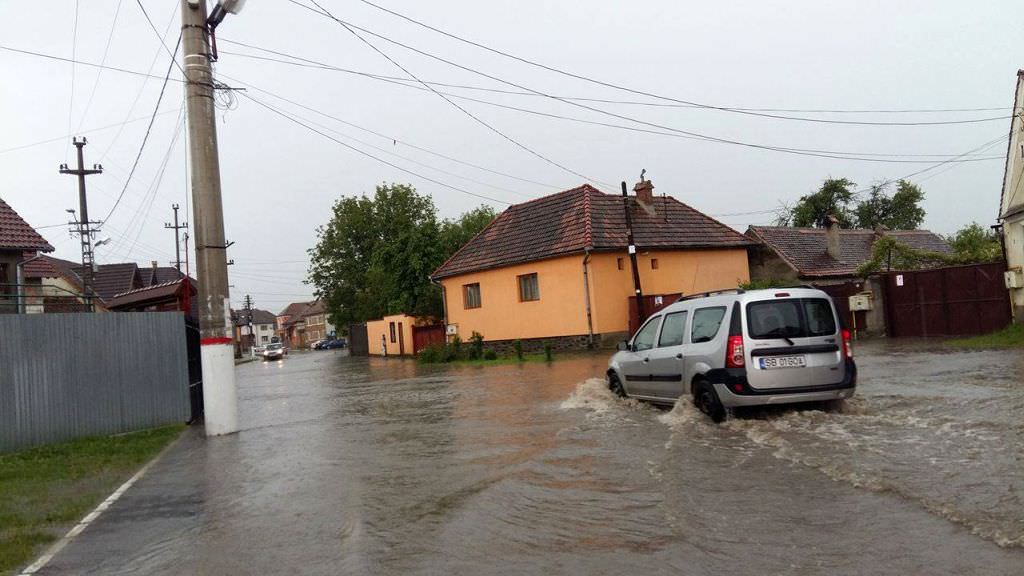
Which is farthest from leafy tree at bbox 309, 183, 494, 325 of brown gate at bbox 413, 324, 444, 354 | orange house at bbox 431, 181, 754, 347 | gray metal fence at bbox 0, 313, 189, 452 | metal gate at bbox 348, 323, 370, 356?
gray metal fence at bbox 0, 313, 189, 452

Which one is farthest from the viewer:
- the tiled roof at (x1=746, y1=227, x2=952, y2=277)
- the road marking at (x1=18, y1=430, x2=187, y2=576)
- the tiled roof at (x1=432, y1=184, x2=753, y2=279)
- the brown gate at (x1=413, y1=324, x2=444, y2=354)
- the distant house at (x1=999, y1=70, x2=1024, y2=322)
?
the brown gate at (x1=413, y1=324, x2=444, y2=354)

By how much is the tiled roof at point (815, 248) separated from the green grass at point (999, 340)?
53.1 ft

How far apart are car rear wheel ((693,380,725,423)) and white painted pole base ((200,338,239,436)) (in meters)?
6.78

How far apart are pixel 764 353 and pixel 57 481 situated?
26.8 ft

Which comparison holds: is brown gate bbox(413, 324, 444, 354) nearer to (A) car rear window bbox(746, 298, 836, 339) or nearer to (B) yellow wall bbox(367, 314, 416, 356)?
(B) yellow wall bbox(367, 314, 416, 356)

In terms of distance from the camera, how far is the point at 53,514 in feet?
23.3

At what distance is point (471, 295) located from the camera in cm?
3378

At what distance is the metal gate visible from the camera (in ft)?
185

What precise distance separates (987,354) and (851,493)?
40.2 feet

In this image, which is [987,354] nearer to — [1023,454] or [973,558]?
[1023,454]

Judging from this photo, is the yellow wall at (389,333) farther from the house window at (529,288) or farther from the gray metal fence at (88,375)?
the gray metal fence at (88,375)

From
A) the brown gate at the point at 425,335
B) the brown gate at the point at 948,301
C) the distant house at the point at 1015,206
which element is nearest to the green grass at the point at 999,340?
the distant house at the point at 1015,206

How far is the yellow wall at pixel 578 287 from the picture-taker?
27953 mm

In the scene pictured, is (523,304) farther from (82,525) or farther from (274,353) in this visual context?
(274,353)
